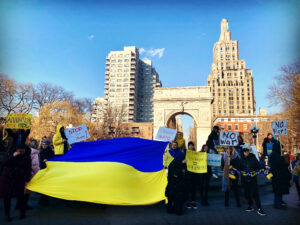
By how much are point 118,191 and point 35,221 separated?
1.88m

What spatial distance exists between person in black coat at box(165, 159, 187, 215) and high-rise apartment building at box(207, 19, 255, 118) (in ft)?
A: 312

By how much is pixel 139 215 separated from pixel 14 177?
3049mm

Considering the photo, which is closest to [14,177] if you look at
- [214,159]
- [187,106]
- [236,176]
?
[214,159]

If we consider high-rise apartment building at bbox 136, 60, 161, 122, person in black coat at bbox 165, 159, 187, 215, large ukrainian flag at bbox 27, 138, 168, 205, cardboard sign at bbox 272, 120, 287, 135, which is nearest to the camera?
large ukrainian flag at bbox 27, 138, 168, 205

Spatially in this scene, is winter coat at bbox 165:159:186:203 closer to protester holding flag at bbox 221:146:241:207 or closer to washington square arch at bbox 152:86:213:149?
protester holding flag at bbox 221:146:241:207

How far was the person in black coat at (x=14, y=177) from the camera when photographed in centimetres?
467

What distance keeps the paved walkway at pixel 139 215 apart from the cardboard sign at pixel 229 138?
2.00m

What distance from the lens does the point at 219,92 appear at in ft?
331

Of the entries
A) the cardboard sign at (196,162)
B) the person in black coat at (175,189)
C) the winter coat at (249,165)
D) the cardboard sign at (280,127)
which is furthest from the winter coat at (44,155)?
the cardboard sign at (280,127)

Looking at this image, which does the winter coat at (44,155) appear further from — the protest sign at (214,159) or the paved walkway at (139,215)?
the protest sign at (214,159)

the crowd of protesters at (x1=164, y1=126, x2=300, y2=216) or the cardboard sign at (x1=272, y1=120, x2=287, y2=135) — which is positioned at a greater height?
the cardboard sign at (x1=272, y1=120, x2=287, y2=135)

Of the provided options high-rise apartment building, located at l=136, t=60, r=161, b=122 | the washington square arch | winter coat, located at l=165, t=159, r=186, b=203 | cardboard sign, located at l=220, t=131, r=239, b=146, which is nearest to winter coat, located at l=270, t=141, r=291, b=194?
cardboard sign, located at l=220, t=131, r=239, b=146

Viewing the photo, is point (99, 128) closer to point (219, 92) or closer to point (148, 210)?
point (148, 210)

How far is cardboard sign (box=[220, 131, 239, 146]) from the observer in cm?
719
